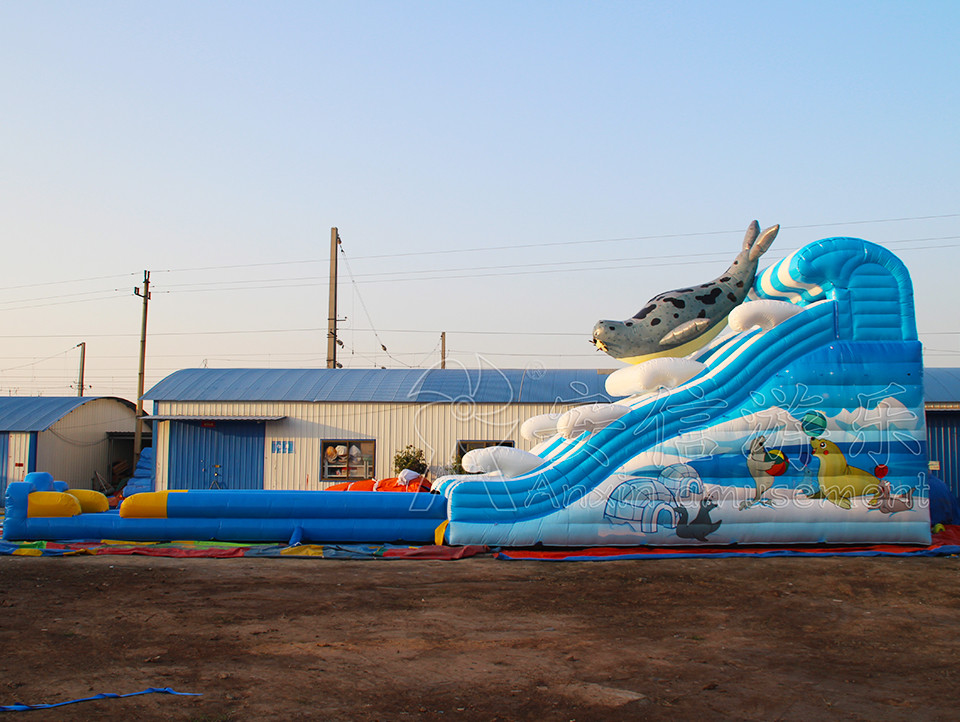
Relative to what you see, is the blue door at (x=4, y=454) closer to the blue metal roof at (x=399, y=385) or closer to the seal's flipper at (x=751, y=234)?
the blue metal roof at (x=399, y=385)

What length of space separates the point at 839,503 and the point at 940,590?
201 centimetres

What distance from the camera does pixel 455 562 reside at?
28.3 ft

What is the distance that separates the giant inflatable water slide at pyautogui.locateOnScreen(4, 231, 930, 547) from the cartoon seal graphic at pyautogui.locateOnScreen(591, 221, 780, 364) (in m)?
0.41

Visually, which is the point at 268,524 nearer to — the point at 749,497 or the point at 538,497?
the point at 538,497

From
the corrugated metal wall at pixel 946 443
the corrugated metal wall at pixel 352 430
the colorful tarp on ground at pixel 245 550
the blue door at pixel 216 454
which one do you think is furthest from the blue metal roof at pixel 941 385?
the blue door at pixel 216 454

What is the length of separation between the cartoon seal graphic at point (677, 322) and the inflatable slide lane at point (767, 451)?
1.70 feet

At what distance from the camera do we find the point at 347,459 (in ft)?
56.9

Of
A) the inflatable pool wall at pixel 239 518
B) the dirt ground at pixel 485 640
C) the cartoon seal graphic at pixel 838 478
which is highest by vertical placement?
the cartoon seal graphic at pixel 838 478

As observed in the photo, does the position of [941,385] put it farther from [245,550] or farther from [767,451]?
[245,550]

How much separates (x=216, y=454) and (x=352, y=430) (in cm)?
300

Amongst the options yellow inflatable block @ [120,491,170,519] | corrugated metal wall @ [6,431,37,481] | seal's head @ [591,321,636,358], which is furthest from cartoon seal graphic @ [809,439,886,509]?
corrugated metal wall @ [6,431,37,481]

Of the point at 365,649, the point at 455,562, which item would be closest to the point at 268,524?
the point at 455,562

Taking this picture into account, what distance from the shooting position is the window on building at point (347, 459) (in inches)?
680

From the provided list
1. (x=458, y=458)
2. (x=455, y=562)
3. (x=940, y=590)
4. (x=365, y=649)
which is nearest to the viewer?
(x=365, y=649)
